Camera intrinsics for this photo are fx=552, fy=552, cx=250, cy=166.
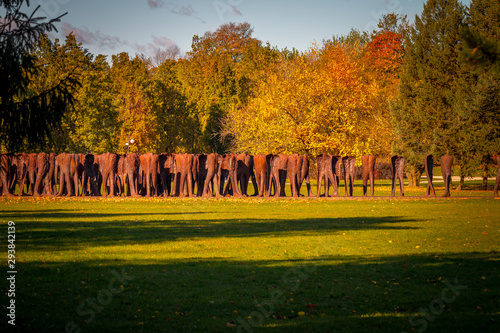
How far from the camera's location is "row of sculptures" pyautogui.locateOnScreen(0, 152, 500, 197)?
28.5 m

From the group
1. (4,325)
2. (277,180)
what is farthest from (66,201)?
(4,325)

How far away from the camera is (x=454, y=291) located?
799 cm

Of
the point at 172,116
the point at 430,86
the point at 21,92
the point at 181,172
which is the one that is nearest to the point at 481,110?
the point at 430,86

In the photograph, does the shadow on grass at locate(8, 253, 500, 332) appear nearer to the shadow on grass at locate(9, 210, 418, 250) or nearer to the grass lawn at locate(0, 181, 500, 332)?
the grass lawn at locate(0, 181, 500, 332)

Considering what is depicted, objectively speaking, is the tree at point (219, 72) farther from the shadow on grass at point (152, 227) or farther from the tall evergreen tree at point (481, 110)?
the shadow on grass at point (152, 227)

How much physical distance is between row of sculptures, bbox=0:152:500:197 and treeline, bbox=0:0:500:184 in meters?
3.08

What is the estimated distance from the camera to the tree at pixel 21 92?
1252 centimetres

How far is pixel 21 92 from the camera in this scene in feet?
42.7

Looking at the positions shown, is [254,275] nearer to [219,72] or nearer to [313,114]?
[313,114]

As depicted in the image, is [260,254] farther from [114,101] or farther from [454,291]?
[114,101]

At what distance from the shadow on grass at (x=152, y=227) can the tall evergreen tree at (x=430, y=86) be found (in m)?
20.2

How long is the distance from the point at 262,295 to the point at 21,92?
27.7 ft

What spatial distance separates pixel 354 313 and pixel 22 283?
16.0 feet

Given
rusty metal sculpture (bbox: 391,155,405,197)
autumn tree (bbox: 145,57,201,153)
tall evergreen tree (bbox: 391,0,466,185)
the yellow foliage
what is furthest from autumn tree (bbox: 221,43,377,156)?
autumn tree (bbox: 145,57,201,153)
